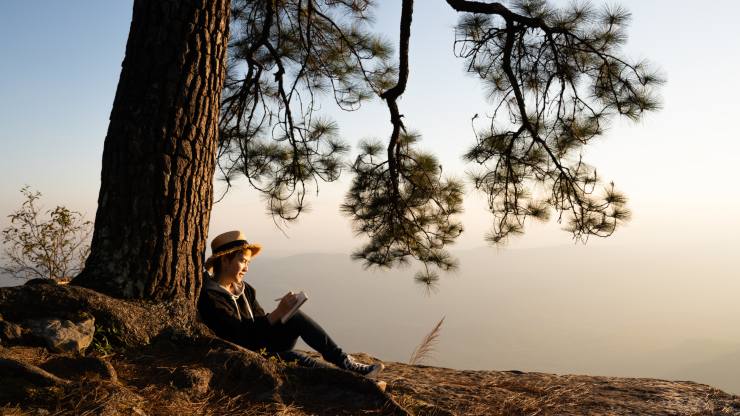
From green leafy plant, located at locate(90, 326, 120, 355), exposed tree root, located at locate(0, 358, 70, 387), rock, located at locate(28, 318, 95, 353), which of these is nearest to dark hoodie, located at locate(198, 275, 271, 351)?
green leafy plant, located at locate(90, 326, 120, 355)

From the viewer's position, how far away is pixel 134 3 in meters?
2.79

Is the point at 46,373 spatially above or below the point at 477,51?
below

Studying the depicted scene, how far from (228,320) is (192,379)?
62 cm

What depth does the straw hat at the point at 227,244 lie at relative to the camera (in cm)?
303

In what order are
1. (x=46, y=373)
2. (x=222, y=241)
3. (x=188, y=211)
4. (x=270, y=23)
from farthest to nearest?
1. (x=270, y=23)
2. (x=222, y=241)
3. (x=188, y=211)
4. (x=46, y=373)

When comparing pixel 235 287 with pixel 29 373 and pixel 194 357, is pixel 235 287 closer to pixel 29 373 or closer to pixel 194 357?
pixel 194 357

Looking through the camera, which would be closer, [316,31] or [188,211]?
[188,211]

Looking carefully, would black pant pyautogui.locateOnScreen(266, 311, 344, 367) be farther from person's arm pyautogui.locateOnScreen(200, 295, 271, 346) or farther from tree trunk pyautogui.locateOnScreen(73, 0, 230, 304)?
tree trunk pyautogui.locateOnScreen(73, 0, 230, 304)

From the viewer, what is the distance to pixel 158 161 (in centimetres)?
260

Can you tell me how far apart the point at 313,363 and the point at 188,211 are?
87cm

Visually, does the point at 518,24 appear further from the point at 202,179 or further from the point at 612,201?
the point at 202,179

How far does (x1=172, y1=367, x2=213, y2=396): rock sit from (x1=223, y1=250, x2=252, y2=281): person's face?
0.78 metres

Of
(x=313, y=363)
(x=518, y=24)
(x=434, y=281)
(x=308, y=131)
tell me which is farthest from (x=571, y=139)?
A: (x=313, y=363)

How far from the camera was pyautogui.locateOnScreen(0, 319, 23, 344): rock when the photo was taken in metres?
2.27
